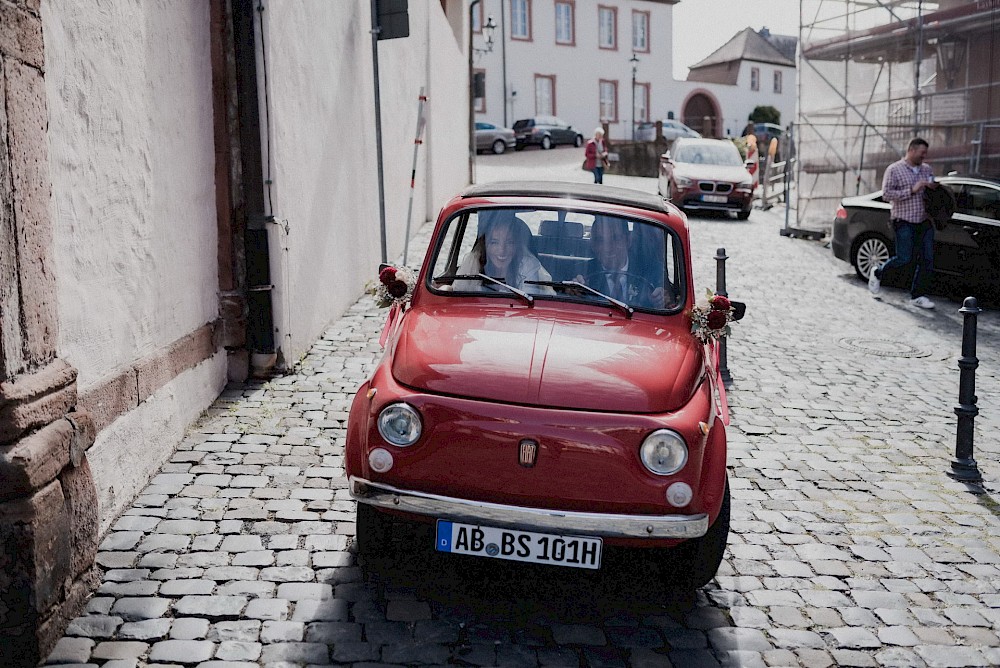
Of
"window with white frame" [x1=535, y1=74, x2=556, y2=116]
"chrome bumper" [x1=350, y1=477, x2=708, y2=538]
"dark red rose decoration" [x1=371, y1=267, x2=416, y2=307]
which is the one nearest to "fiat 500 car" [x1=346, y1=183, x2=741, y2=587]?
"chrome bumper" [x1=350, y1=477, x2=708, y2=538]

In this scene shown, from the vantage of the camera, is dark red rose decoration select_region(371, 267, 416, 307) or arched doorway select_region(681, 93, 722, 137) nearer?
dark red rose decoration select_region(371, 267, 416, 307)

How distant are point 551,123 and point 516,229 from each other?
40816mm

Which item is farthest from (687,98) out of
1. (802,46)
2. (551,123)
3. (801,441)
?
(801,441)

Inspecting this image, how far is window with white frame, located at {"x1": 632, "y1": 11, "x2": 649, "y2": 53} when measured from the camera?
5606 cm

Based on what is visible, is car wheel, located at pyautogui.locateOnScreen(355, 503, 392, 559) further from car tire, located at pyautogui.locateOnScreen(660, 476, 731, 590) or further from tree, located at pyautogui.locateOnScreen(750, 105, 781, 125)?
tree, located at pyautogui.locateOnScreen(750, 105, 781, 125)

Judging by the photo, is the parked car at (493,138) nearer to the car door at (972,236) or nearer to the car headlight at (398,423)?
the car door at (972,236)

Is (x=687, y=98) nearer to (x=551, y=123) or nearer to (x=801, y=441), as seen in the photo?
(x=551, y=123)

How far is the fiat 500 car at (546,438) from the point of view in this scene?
407 cm

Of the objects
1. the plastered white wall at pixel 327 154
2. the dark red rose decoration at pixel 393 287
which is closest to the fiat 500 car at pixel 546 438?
the dark red rose decoration at pixel 393 287

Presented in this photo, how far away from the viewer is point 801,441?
700 centimetres

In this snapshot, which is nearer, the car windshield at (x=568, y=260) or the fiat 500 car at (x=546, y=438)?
the fiat 500 car at (x=546, y=438)

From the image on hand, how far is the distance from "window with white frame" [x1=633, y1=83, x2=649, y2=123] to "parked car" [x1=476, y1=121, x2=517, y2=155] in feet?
53.7

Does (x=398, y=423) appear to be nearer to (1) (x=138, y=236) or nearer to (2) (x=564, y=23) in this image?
(1) (x=138, y=236)

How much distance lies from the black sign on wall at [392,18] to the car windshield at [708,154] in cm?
1173
